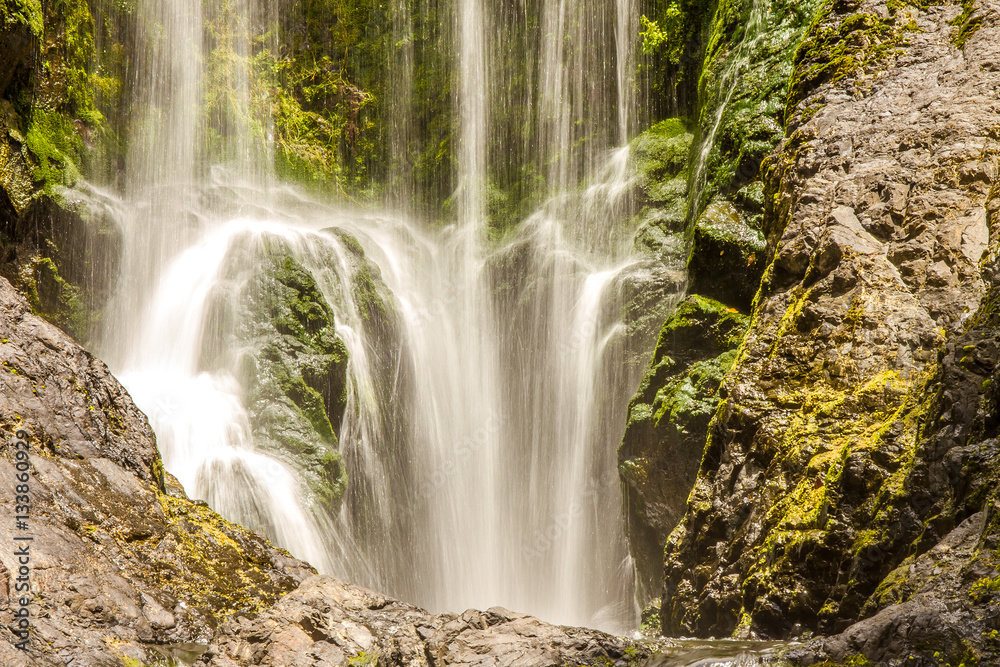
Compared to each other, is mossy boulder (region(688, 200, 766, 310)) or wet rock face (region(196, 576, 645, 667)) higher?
mossy boulder (region(688, 200, 766, 310))

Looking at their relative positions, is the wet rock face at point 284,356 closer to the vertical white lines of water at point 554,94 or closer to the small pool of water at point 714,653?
the vertical white lines of water at point 554,94

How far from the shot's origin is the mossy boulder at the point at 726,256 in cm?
849

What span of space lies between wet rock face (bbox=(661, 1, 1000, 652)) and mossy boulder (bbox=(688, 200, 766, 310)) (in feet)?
3.63

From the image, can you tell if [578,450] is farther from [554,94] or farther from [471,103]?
[471,103]

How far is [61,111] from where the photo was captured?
1455cm

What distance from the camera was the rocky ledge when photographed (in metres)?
3.83

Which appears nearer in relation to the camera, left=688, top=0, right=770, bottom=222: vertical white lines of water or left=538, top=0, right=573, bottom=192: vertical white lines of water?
left=688, top=0, right=770, bottom=222: vertical white lines of water

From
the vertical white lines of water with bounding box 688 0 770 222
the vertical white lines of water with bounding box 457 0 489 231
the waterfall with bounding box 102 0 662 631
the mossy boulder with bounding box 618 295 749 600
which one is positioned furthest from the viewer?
the vertical white lines of water with bounding box 457 0 489 231

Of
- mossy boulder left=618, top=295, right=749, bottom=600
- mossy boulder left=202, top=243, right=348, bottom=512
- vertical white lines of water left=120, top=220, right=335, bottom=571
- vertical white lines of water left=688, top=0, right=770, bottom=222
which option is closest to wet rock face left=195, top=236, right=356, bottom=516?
mossy boulder left=202, top=243, right=348, bottom=512

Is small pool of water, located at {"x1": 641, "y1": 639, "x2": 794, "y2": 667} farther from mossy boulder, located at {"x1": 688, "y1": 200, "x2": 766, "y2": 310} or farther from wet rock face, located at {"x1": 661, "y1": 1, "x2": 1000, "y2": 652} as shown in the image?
mossy boulder, located at {"x1": 688, "y1": 200, "x2": 766, "y2": 310}

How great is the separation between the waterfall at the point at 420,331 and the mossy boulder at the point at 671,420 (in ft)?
6.00

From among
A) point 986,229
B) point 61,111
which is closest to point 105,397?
point 986,229

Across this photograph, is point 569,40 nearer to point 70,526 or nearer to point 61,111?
point 61,111

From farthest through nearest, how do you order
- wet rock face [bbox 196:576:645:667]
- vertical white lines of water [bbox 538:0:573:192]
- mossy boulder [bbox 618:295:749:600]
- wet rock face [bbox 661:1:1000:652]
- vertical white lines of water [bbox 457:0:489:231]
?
vertical white lines of water [bbox 457:0:489:231] < vertical white lines of water [bbox 538:0:573:192] < mossy boulder [bbox 618:295:749:600] < wet rock face [bbox 661:1:1000:652] < wet rock face [bbox 196:576:645:667]
